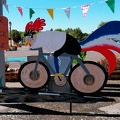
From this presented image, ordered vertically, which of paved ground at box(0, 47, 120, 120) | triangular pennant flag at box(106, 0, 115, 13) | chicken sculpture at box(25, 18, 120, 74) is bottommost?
paved ground at box(0, 47, 120, 120)

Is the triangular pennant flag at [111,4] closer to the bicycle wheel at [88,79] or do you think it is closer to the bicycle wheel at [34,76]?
the bicycle wheel at [88,79]

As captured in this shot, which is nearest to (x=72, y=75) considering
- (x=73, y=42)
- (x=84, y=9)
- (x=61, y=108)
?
(x=73, y=42)

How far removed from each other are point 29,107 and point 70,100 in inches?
50.1

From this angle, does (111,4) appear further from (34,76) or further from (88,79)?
(34,76)

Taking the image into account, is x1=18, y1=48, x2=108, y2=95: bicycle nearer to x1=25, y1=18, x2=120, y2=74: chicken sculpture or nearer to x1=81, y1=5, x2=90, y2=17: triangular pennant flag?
x1=25, y1=18, x2=120, y2=74: chicken sculpture

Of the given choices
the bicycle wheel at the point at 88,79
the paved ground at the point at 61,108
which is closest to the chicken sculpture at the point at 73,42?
the bicycle wheel at the point at 88,79

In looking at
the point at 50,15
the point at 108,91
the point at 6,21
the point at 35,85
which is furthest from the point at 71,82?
the point at 6,21

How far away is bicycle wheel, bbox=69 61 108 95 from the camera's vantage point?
6346 millimetres

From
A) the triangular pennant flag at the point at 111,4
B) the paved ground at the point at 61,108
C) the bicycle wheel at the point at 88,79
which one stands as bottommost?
the paved ground at the point at 61,108

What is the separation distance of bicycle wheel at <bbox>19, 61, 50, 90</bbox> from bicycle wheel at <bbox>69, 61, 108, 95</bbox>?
91 cm

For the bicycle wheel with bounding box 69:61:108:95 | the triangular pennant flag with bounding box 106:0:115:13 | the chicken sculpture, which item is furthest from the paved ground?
the triangular pennant flag with bounding box 106:0:115:13

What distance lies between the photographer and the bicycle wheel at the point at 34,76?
671 centimetres

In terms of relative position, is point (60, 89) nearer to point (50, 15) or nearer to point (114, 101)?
point (114, 101)

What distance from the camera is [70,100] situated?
6.04m
